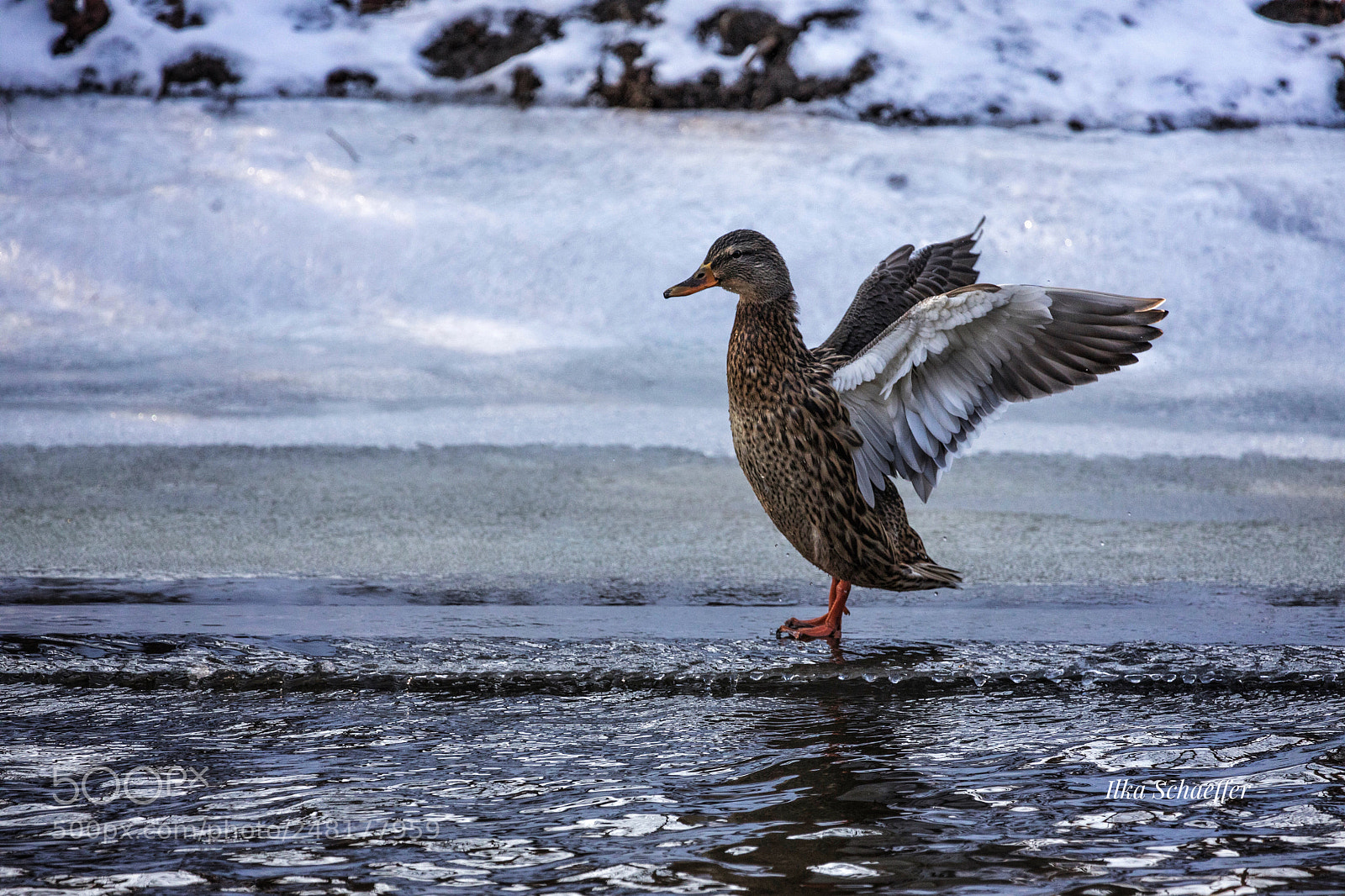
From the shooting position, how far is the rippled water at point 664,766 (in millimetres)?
2234

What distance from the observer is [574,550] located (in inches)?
175

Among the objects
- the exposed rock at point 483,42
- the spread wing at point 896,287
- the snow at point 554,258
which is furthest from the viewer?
the exposed rock at point 483,42

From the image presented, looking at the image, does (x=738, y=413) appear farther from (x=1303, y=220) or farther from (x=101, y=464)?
(x=1303, y=220)

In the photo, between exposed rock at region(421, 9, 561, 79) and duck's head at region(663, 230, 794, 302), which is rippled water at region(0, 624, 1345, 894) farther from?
exposed rock at region(421, 9, 561, 79)

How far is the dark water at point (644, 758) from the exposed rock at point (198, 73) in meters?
6.63

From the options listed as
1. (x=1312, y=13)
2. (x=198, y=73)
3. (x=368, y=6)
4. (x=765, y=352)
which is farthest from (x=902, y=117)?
(x=765, y=352)

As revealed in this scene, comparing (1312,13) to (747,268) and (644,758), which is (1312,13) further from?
(644,758)

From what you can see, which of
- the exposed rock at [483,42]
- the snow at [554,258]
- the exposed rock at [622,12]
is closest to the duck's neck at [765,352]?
the snow at [554,258]

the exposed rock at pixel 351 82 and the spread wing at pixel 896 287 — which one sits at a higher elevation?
the exposed rock at pixel 351 82

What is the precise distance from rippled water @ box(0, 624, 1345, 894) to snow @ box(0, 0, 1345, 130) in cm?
673

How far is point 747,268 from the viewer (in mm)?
3688

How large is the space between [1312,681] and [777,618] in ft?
4.48

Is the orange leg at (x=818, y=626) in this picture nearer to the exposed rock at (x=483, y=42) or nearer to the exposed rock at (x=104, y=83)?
the exposed rock at (x=483, y=42)

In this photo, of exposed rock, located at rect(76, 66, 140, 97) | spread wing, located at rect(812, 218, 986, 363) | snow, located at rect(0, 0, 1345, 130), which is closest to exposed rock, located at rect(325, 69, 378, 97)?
snow, located at rect(0, 0, 1345, 130)
